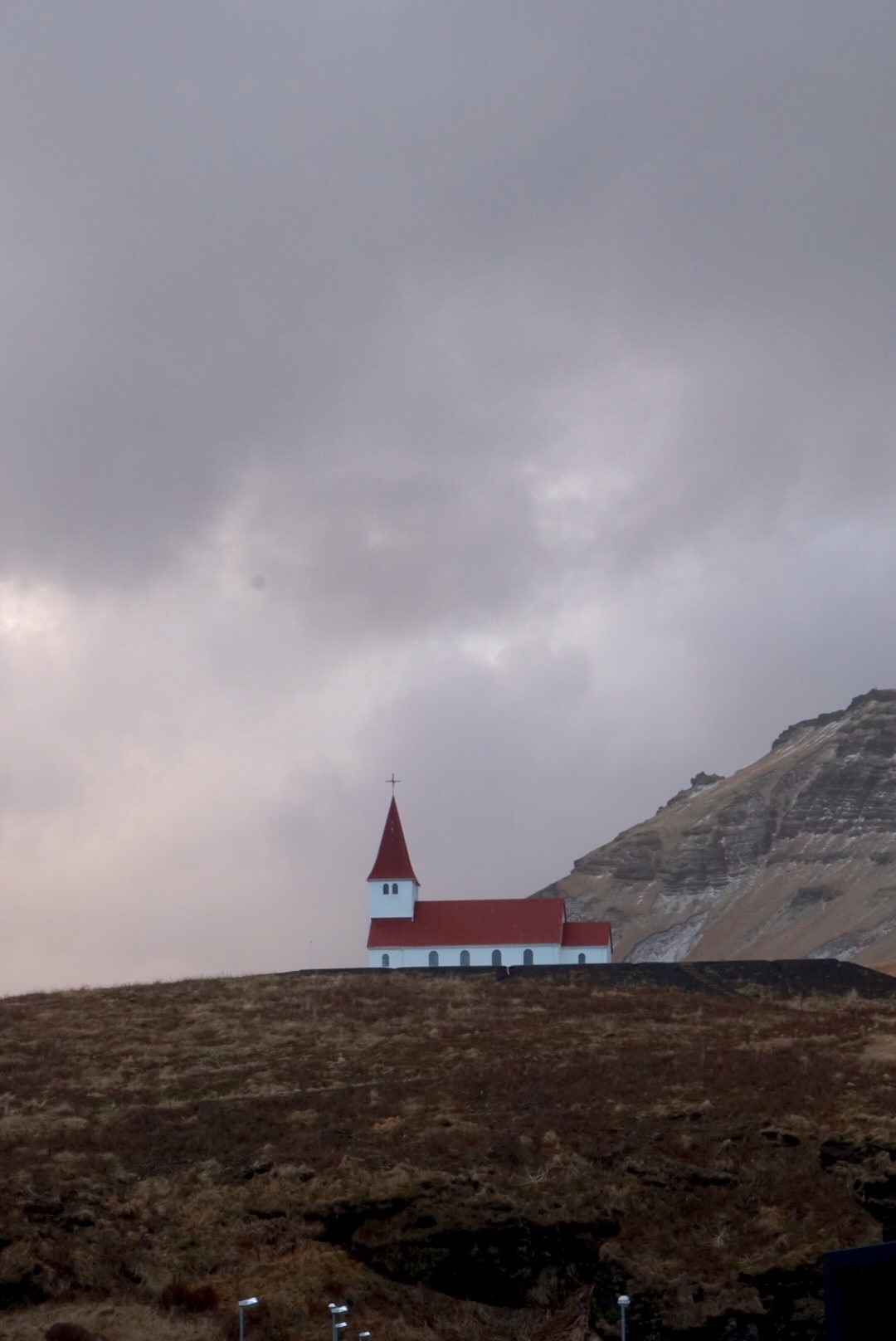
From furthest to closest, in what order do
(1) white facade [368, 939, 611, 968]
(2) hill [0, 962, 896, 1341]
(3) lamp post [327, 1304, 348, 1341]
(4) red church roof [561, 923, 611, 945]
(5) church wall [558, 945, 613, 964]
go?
(4) red church roof [561, 923, 611, 945] < (5) church wall [558, 945, 613, 964] < (1) white facade [368, 939, 611, 968] < (2) hill [0, 962, 896, 1341] < (3) lamp post [327, 1304, 348, 1341]

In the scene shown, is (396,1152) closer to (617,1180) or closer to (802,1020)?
(617,1180)

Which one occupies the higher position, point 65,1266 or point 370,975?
point 370,975

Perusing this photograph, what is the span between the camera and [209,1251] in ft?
104

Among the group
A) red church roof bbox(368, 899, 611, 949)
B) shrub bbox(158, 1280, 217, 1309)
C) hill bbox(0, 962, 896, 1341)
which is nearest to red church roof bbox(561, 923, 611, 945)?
red church roof bbox(368, 899, 611, 949)

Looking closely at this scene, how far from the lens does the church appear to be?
265 feet

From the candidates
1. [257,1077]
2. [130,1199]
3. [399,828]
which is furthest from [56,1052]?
[399,828]

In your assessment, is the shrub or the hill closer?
the shrub

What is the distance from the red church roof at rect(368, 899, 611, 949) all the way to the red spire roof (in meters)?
2.50

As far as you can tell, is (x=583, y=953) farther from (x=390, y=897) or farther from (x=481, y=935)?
(x=390, y=897)

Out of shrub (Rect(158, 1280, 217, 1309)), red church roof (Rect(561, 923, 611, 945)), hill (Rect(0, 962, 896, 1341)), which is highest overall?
red church roof (Rect(561, 923, 611, 945))

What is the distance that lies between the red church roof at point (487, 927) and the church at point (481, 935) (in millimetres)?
46

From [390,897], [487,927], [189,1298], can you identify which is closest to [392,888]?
[390,897]

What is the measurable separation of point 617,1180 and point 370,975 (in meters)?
29.2

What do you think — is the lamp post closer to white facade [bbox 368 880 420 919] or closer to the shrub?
the shrub
